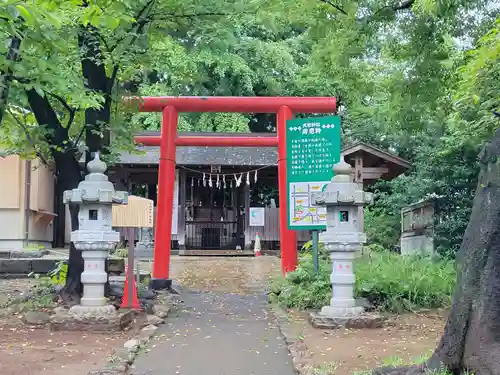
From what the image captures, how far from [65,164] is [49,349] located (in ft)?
12.0

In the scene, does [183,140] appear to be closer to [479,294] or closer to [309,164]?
[309,164]

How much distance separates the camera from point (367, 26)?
945cm

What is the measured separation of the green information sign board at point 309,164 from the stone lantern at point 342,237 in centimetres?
233

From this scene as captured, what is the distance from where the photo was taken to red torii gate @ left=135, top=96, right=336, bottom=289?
12.1m

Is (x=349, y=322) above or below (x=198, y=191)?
below

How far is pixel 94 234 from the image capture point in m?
8.41

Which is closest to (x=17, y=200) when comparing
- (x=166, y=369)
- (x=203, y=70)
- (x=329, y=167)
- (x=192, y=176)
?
(x=192, y=176)

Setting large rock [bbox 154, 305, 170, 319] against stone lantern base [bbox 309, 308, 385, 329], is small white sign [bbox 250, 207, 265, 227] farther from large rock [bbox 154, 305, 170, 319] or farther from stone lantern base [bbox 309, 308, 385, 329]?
stone lantern base [bbox 309, 308, 385, 329]

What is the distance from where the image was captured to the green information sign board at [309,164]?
37.2ft

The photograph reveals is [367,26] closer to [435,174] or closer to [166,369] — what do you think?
[166,369]

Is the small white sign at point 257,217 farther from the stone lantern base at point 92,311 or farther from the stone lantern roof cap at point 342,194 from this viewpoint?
the stone lantern base at point 92,311

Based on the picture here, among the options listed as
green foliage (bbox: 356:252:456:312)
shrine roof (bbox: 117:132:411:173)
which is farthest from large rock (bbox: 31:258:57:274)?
green foliage (bbox: 356:252:456:312)

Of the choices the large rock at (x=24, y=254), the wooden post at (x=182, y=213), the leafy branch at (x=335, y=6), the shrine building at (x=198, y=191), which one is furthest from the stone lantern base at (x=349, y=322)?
the wooden post at (x=182, y=213)

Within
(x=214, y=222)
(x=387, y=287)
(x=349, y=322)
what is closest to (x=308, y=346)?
(x=349, y=322)
